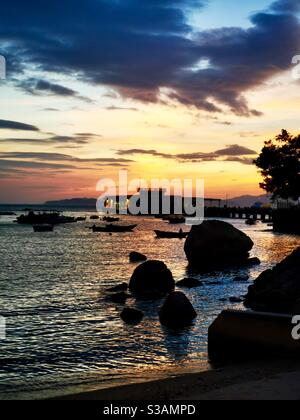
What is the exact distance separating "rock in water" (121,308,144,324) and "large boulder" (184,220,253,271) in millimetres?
20435

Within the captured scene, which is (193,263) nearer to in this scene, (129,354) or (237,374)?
(129,354)

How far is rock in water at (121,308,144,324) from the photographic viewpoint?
19.0 m

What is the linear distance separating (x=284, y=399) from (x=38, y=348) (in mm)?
8727

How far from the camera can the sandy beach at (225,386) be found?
9.05m

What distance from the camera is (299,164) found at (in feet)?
265

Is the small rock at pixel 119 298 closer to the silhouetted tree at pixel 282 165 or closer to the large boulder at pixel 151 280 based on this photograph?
the large boulder at pixel 151 280

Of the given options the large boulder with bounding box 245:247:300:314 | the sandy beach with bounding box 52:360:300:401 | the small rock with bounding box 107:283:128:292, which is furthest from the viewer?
the small rock with bounding box 107:283:128:292

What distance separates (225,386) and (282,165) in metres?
74.8

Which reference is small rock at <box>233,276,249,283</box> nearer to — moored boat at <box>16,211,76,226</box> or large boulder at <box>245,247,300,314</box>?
large boulder at <box>245,247,300,314</box>

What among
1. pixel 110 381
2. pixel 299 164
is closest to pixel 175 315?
pixel 110 381

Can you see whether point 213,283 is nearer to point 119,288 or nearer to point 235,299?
point 119,288

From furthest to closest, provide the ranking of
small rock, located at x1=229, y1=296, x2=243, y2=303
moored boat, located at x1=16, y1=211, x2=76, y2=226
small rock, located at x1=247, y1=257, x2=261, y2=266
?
moored boat, located at x1=16, y1=211, x2=76, y2=226, small rock, located at x1=247, y1=257, x2=261, y2=266, small rock, located at x1=229, y1=296, x2=243, y2=303

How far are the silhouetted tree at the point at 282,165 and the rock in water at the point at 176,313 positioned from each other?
66.2 m

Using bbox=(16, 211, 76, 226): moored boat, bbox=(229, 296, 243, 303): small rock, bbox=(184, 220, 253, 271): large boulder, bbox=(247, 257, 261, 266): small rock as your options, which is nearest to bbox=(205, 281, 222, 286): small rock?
bbox=(229, 296, 243, 303): small rock
